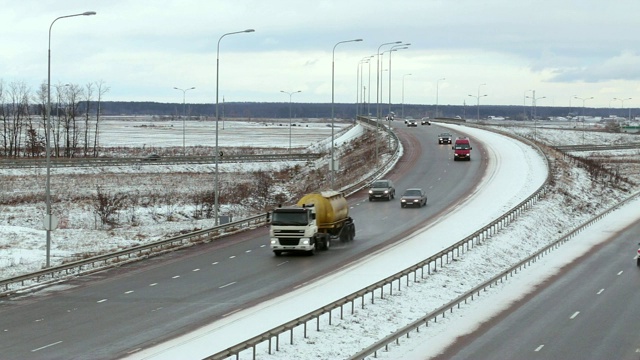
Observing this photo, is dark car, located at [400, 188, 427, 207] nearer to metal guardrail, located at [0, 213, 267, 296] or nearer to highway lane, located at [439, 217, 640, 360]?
metal guardrail, located at [0, 213, 267, 296]

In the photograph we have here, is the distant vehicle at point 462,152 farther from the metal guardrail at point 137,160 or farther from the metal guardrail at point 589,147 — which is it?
the metal guardrail at point 589,147

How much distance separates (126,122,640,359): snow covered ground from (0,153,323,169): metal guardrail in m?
32.5

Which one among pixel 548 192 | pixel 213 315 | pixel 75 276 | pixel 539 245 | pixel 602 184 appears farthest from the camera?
pixel 602 184

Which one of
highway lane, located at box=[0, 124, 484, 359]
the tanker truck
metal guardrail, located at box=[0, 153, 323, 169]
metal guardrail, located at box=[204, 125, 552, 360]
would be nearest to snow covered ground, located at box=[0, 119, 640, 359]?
metal guardrail, located at box=[204, 125, 552, 360]

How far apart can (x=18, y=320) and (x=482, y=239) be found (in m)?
26.4

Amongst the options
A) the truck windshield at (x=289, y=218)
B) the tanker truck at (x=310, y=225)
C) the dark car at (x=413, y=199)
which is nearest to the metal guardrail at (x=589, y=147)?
the dark car at (x=413, y=199)

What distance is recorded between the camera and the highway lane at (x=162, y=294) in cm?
2528

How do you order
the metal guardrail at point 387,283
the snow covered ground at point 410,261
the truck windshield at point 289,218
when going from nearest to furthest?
1. the metal guardrail at point 387,283
2. the snow covered ground at point 410,261
3. the truck windshield at point 289,218

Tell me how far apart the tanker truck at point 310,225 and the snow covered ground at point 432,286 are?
3.08 metres

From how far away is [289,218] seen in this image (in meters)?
Result: 40.8

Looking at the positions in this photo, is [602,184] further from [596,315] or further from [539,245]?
[596,315]

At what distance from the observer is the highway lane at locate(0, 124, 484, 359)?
25.3 m

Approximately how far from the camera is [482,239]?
47031 mm

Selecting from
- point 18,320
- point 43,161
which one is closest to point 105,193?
point 43,161
